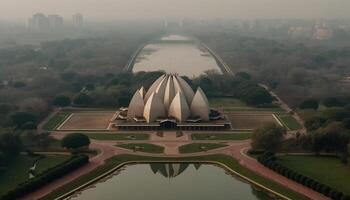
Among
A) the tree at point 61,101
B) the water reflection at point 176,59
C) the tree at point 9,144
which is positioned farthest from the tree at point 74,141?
the water reflection at point 176,59

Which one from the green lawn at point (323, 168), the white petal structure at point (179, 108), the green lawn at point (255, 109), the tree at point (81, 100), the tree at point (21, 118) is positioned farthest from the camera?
the tree at point (81, 100)

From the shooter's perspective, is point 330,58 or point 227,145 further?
point 330,58

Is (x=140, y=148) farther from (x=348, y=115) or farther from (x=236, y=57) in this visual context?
(x=236, y=57)

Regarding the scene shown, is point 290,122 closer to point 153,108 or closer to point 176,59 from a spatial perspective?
point 153,108

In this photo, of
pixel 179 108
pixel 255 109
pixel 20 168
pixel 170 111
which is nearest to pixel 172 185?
pixel 20 168

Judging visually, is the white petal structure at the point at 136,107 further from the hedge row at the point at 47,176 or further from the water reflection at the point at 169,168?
the hedge row at the point at 47,176

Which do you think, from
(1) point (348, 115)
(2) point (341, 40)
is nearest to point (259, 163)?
(1) point (348, 115)

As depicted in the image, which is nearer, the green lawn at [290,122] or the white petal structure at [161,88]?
the green lawn at [290,122]
